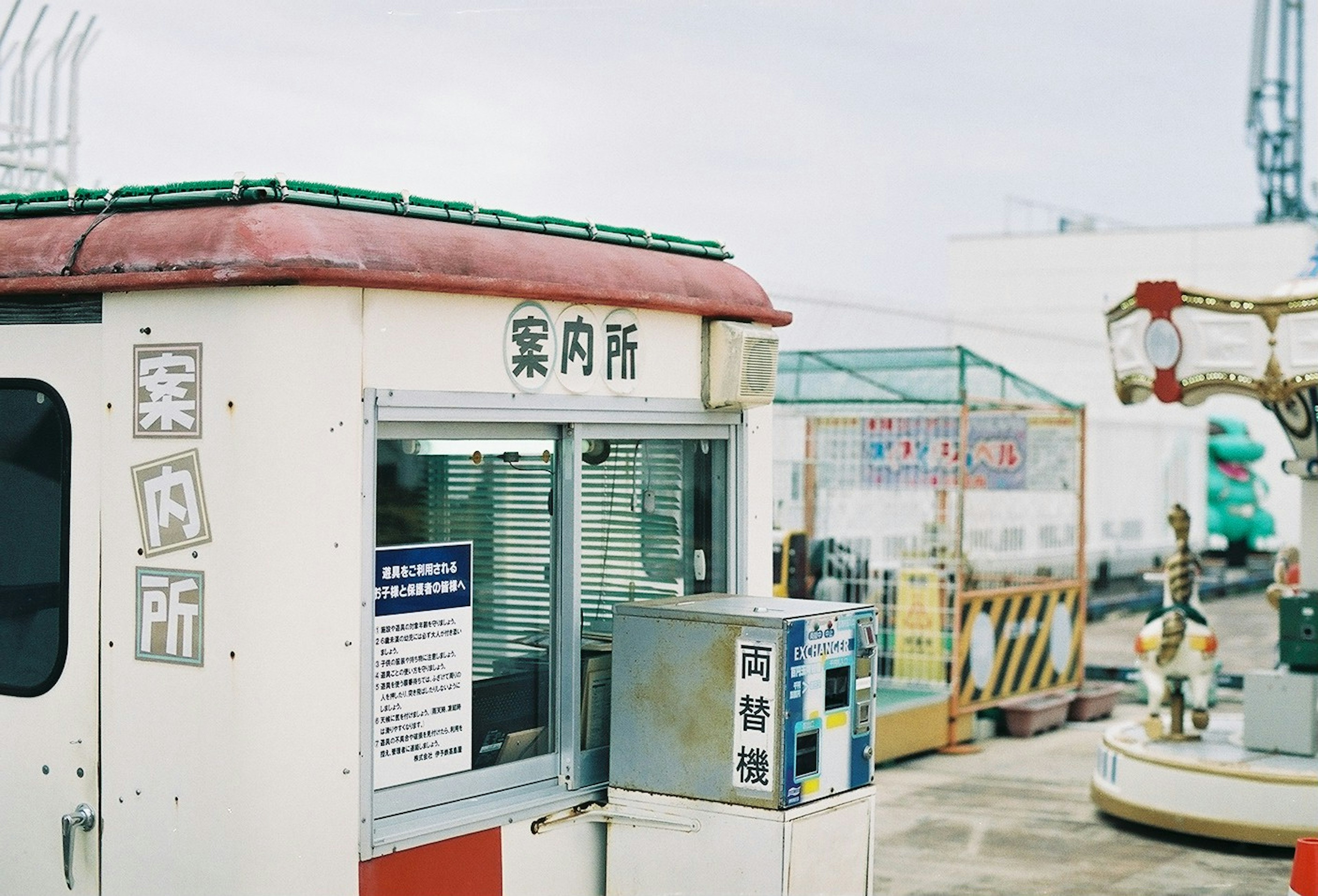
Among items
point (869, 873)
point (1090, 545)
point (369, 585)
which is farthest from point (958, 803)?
point (1090, 545)

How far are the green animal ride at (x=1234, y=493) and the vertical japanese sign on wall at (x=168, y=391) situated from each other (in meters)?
26.1

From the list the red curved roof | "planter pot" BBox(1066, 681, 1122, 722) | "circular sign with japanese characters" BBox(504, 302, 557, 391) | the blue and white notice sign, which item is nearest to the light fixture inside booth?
"circular sign with japanese characters" BBox(504, 302, 557, 391)

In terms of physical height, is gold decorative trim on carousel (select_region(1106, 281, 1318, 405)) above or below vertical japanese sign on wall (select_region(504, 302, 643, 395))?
above

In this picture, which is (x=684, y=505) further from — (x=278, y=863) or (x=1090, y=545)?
(x=1090, y=545)

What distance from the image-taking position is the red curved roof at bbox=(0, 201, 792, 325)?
3.97 meters

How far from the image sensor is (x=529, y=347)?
471 cm

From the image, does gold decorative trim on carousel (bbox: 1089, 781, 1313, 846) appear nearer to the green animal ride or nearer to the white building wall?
the white building wall

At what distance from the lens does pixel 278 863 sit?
4.02 metres

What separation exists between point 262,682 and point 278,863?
468 mm

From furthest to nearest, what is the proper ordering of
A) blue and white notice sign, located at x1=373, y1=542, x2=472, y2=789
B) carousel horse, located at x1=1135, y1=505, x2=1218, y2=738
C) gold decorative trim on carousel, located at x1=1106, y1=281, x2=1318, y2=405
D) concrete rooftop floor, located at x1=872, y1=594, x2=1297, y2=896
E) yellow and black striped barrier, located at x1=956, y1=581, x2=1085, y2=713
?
yellow and black striped barrier, located at x1=956, y1=581, x2=1085, y2=713, carousel horse, located at x1=1135, y1=505, x2=1218, y2=738, gold decorative trim on carousel, located at x1=1106, y1=281, x2=1318, y2=405, concrete rooftop floor, located at x1=872, y1=594, x2=1297, y2=896, blue and white notice sign, located at x1=373, y1=542, x2=472, y2=789

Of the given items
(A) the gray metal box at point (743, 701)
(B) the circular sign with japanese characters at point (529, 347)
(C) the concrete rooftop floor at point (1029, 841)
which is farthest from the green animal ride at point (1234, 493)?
(B) the circular sign with japanese characters at point (529, 347)

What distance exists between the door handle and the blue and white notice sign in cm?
76

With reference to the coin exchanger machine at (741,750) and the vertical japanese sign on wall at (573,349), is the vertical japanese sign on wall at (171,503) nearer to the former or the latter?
the vertical japanese sign on wall at (573,349)

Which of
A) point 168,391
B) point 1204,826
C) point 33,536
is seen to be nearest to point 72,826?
point 33,536
